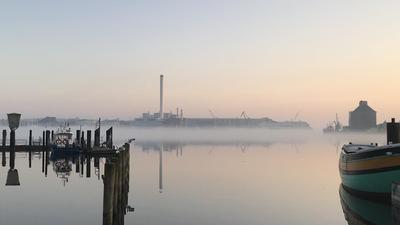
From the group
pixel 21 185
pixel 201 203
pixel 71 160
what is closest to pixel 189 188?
pixel 201 203

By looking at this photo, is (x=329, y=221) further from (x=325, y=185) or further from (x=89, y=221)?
(x=325, y=185)

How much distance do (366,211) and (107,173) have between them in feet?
47.0

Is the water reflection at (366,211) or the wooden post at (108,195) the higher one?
the wooden post at (108,195)

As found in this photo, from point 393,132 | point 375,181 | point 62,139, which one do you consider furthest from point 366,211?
point 62,139

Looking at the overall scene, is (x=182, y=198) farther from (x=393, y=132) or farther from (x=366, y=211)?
(x=393, y=132)

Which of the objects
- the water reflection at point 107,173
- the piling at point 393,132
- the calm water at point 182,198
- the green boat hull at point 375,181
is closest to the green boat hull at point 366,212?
the calm water at point 182,198

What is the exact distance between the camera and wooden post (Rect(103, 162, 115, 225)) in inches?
746

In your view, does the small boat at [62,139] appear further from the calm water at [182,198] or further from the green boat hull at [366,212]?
the green boat hull at [366,212]

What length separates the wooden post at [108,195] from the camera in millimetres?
18953

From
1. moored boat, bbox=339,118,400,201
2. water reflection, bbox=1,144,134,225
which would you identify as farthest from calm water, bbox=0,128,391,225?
moored boat, bbox=339,118,400,201

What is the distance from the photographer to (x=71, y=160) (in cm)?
5544

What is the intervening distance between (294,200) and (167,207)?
875 centimetres

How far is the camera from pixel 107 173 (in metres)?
19.6

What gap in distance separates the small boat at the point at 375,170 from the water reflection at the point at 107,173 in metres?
13.0
